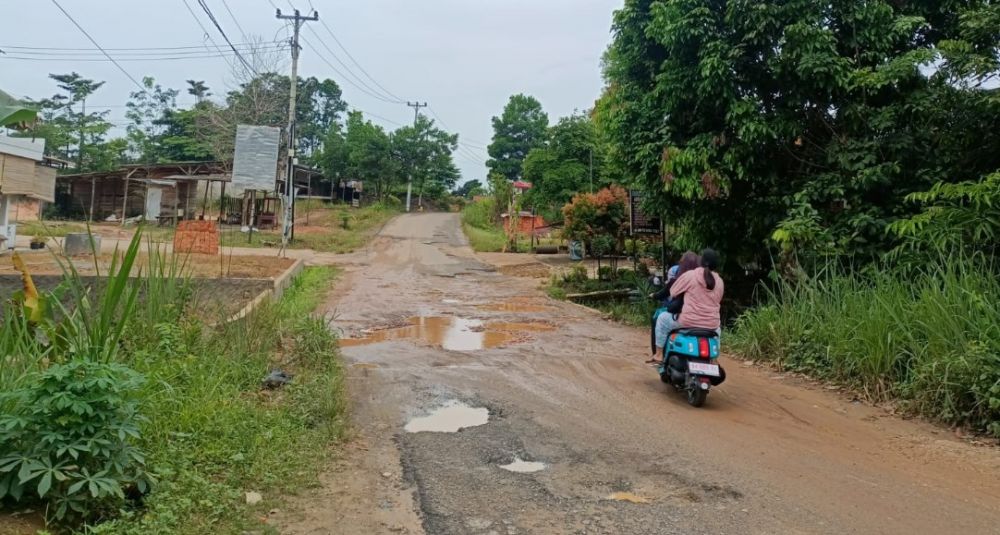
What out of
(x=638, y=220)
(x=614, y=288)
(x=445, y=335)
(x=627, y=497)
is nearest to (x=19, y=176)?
(x=445, y=335)

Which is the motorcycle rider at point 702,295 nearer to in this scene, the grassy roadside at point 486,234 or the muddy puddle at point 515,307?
the muddy puddle at point 515,307

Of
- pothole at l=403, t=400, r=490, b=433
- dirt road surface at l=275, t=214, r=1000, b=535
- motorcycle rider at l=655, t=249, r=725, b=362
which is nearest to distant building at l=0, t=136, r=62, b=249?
dirt road surface at l=275, t=214, r=1000, b=535

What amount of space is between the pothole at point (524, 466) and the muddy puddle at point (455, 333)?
14.3 feet

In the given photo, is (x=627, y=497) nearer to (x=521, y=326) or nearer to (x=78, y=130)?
(x=521, y=326)

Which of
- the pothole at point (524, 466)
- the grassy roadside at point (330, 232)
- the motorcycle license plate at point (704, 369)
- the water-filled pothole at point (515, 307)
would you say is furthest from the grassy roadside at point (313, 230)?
the pothole at point (524, 466)

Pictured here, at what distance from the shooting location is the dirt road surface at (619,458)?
3596mm

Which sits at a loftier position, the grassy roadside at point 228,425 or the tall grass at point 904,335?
the tall grass at point 904,335

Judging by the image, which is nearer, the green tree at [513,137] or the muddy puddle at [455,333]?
the muddy puddle at [455,333]

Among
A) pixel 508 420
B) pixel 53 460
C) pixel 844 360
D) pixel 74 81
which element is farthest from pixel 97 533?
pixel 74 81

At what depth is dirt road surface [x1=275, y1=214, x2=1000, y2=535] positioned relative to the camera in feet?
11.8

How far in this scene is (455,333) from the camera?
10.1 metres

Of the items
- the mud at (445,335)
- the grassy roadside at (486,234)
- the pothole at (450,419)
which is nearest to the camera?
the pothole at (450,419)

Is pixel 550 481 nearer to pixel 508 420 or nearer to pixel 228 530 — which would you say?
pixel 508 420

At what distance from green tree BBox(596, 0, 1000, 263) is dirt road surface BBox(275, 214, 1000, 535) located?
296 cm
